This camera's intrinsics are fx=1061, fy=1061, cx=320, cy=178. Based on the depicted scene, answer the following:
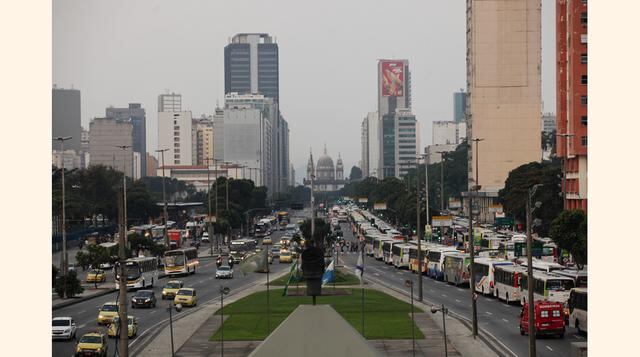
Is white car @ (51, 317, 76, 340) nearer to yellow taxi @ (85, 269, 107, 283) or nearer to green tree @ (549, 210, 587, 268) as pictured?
yellow taxi @ (85, 269, 107, 283)

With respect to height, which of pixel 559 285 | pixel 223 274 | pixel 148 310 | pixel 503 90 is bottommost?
pixel 223 274

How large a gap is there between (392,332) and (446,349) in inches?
323

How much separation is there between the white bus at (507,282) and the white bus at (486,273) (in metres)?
0.48

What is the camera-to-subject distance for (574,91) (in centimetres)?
10612

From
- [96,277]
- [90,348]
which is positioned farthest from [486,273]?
[90,348]

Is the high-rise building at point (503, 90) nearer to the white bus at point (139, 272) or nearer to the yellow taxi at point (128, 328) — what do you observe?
the white bus at point (139, 272)

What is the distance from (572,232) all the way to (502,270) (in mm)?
8092

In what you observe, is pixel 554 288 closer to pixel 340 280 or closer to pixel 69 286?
pixel 340 280

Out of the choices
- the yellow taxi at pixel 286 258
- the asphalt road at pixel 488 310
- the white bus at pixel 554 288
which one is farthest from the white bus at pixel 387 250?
the white bus at pixel 554 288

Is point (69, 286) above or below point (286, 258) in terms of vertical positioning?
above

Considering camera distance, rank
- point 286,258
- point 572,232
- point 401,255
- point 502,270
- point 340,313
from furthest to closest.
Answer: point 286,258
point 401,255
point 572,232
point 502,270
point 340,313

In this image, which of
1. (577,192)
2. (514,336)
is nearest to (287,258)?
(577,192)
